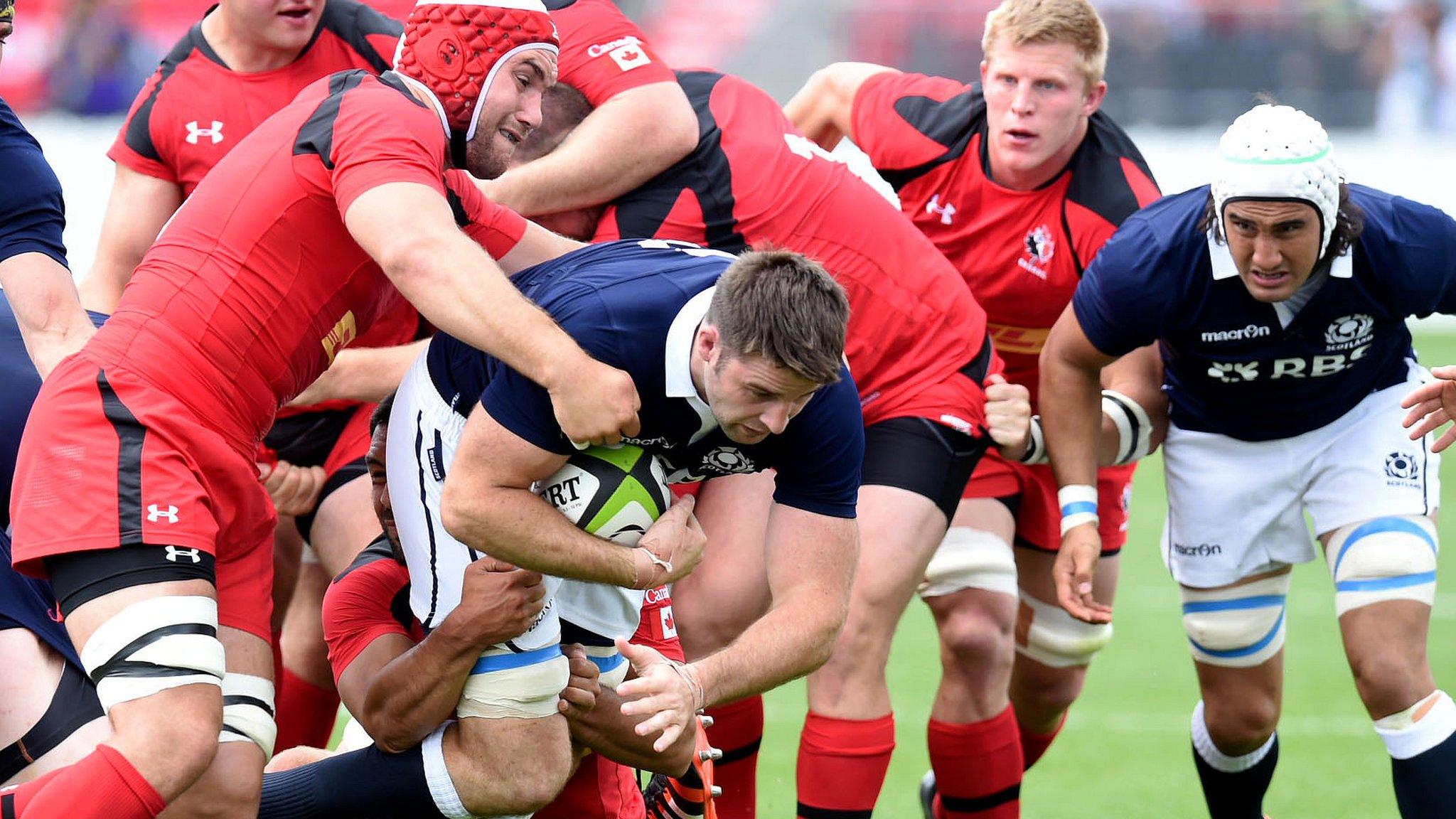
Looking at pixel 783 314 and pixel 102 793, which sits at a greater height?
pixel 783 314

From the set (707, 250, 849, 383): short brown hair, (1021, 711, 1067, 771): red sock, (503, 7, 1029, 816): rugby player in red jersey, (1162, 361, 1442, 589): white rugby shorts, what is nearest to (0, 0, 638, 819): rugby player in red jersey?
(707, 250, 849, 383): short brown hair

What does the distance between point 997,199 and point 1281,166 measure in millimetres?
1295

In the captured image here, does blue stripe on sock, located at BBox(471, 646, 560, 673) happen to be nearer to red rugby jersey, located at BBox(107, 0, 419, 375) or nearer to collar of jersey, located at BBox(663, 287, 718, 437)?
collar of jersey, located at BBox(663, 287, 718, 437)

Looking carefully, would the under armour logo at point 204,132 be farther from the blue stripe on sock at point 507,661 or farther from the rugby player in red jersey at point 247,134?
the blue stripe on sock at point 507,661

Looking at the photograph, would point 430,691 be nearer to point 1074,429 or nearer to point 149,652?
point 149,652

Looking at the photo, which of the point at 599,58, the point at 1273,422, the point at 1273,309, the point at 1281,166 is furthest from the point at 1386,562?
the point at 599,58

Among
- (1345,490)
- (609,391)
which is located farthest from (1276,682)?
(609,391)

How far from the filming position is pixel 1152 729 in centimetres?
715

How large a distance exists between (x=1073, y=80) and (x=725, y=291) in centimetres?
242

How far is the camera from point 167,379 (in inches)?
151

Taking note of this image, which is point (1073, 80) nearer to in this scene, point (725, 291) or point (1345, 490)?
point (1345, 490)

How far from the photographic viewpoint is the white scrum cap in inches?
183

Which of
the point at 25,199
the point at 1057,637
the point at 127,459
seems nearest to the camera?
the point at 127,459

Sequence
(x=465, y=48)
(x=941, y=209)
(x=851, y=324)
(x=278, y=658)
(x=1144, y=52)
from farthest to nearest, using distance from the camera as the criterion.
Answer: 1. (x=1144, y=52)
2. (x=941, y=209)
3. (x=278, y=658)
4. (x=851, y=324)
5. (x=465, y=48)
